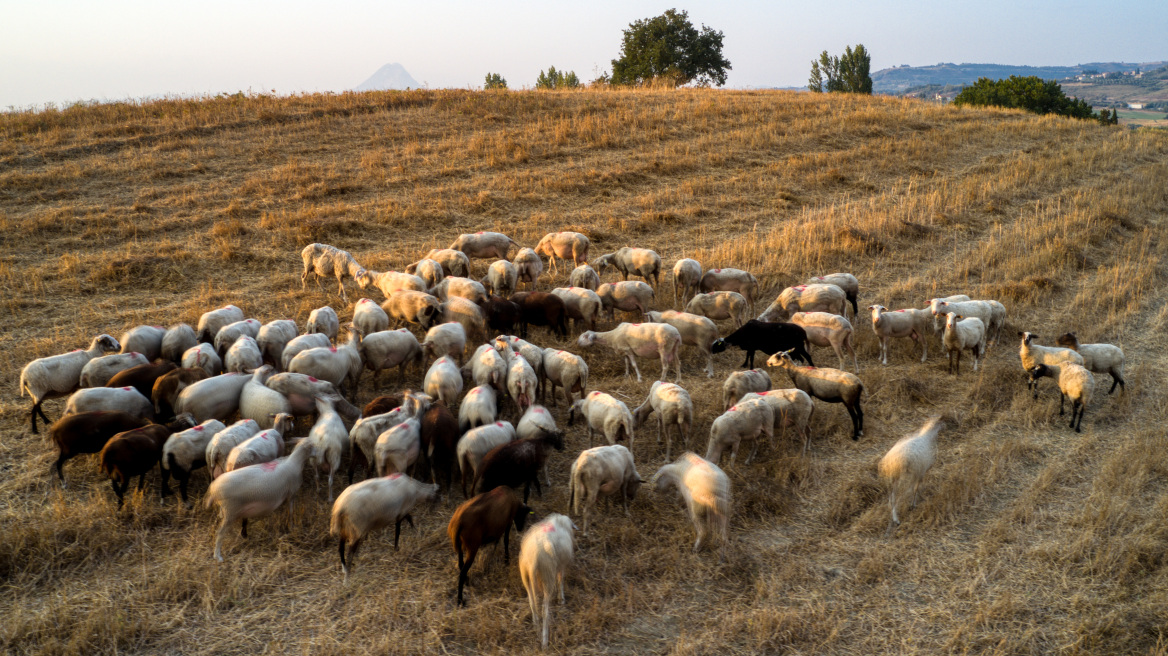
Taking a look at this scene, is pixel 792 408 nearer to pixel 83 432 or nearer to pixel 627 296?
A: pixel 627 296

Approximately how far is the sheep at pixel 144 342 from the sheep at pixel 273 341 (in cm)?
129

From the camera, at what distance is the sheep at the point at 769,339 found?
908 cm

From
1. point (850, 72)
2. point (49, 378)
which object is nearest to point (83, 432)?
point (49, 378)

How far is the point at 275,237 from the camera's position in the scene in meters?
14.4

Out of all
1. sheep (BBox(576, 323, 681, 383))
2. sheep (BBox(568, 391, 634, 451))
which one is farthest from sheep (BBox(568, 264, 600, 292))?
sheep (BBox(568, 391, 634, 451))

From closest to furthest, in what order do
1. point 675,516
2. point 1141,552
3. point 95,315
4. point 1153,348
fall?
point 1141,552 → point 675,516 → point 1153,348 → point 95,315

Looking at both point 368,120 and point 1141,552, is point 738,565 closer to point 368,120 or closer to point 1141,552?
point 1141,552

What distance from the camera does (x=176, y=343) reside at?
8766 millimetres

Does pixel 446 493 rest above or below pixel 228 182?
below

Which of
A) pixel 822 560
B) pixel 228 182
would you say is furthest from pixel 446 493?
pixel 228 182

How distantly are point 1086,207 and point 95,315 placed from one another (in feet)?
68.0

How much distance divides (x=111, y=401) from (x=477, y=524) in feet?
15.1

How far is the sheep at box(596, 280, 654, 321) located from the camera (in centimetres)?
1077

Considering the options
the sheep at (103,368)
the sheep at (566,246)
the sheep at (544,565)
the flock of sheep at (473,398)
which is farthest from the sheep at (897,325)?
the sheep at (103,368)
